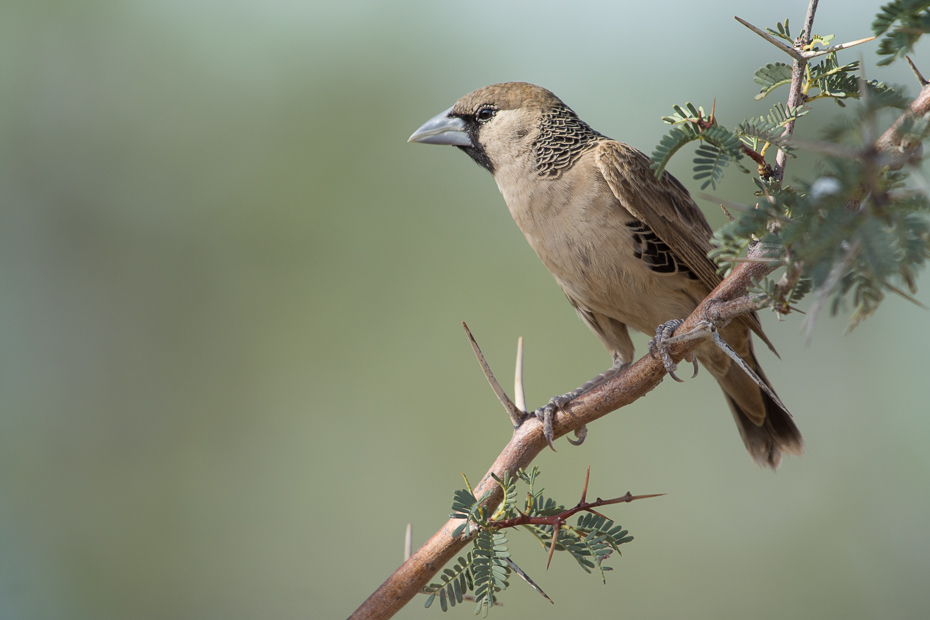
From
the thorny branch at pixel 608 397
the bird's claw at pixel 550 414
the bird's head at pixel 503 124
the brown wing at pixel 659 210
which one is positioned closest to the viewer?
the thorny branch at pixel 608 397

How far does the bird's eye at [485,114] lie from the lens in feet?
11.2

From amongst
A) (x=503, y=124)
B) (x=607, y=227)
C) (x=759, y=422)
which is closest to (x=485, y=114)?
(x=503, y=124)

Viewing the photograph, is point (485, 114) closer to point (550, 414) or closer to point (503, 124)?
point (503, 124)

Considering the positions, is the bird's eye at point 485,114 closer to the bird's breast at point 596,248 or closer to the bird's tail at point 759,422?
the bird's breast at point 596,248

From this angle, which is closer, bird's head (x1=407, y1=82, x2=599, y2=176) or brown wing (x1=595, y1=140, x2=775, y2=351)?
brown wing (x1=595, y1=140, x2=775, y2=351)

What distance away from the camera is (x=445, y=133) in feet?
11.4

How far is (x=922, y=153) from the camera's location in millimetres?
1007

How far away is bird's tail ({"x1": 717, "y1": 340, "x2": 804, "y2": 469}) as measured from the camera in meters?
3.35

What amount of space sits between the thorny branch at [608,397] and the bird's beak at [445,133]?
174cm

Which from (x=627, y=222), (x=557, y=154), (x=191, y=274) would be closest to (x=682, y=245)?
(x=627, y=222)

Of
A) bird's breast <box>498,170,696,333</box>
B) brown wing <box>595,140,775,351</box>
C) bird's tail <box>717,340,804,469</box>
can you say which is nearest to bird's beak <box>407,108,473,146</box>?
bird's breast <box>498,170,696,333</box>

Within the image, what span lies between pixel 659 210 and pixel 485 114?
3.53 ft

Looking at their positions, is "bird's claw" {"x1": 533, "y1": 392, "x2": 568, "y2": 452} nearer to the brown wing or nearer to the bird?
the bird

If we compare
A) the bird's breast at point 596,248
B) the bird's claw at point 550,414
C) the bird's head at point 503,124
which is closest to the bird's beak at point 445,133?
the bird's head at point 503,124
